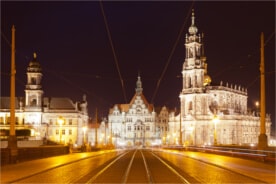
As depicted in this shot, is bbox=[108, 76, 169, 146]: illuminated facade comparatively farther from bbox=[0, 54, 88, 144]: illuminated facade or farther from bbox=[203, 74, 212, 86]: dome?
bbox=[0, 54, 88, 144]: illuminated facade

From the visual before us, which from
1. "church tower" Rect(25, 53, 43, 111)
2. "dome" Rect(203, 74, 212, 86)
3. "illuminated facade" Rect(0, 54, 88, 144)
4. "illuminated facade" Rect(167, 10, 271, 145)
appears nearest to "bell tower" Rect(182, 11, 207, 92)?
"illuminated facade" Rect(167, 10, 271, 145)

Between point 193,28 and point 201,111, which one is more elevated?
point 193,28

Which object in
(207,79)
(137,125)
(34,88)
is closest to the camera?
(34,88)

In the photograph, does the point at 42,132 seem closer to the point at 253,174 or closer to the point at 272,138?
the point at 272,138

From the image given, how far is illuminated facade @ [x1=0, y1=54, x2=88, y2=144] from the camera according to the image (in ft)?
381

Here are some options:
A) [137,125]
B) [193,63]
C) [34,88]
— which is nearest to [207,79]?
[193,63]

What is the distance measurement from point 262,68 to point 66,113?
325ft

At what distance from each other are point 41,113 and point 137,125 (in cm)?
3977

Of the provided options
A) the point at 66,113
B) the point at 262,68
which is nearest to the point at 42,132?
the point at 66,113

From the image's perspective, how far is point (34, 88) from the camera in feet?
381

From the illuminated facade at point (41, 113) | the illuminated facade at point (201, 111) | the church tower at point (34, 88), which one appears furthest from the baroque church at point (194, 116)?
the church tower at point (34, 88)

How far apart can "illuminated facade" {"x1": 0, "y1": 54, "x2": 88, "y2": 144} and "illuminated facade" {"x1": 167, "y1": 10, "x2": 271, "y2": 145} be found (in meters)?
25.4

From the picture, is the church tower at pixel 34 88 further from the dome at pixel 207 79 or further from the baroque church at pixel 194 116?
the dome at pixel 207 79

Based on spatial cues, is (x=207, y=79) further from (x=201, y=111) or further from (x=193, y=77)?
(x=201, y=111)
